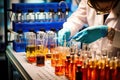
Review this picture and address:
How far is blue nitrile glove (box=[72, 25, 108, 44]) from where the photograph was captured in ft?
8.09

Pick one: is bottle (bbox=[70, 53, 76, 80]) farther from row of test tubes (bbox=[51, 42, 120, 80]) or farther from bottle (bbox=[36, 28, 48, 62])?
bottle (bbox=[36, 28, 48, 62])

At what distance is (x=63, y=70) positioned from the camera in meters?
2.36

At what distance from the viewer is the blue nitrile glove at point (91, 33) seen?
246 cm

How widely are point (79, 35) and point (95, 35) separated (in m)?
0.15

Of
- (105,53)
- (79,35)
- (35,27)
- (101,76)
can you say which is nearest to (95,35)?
(79,35)

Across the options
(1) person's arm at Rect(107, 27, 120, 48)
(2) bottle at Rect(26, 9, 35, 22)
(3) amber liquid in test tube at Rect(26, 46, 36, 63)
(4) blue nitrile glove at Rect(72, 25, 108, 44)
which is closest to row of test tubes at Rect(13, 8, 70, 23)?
(2) bottle at Rect(26, 9, 35, 22)

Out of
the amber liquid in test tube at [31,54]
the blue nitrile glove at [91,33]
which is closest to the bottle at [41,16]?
the amber liquid in test tube at [31,54]

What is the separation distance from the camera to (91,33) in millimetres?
2498

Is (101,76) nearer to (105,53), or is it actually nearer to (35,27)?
(105,53)

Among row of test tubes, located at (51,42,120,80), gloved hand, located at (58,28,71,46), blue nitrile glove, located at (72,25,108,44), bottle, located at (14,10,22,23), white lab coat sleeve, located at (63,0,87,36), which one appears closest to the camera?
row of test tubes, located at (51,42,120,80)

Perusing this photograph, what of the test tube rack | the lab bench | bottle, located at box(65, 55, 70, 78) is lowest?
the lab bench

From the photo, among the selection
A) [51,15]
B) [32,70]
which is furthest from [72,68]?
[51,15]

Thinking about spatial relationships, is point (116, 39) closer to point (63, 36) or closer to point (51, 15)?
point (63, 36)

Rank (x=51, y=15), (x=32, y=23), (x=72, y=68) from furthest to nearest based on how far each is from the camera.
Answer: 1. (x=51, y=15)
2. (x=32, y=23)
3. (x=72, y=68)
